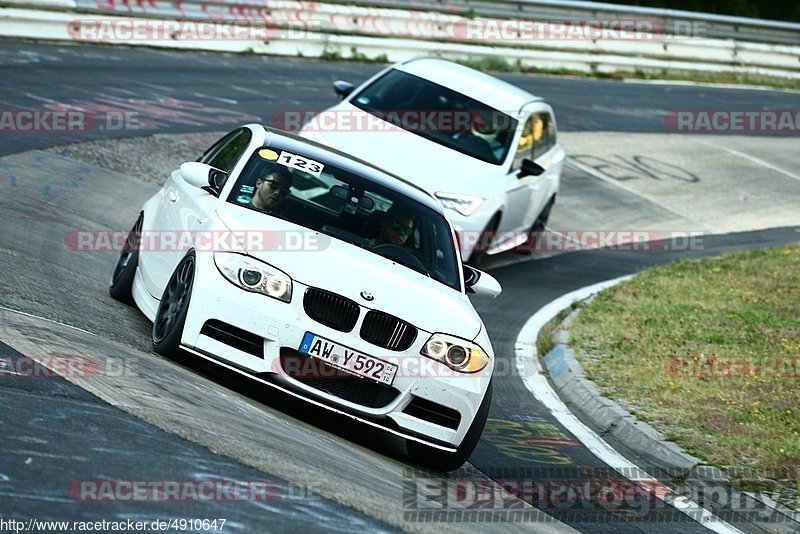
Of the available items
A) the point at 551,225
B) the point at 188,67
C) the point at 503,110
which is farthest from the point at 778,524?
the point at 188,67

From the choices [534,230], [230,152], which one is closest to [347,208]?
[230,152]

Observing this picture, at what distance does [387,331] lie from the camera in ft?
23.7

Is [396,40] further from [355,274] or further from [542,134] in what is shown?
[355,274]

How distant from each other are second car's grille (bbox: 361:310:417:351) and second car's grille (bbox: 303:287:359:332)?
0.09 metres

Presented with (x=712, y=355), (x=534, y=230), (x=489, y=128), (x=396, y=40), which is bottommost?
(x=712, y=355)

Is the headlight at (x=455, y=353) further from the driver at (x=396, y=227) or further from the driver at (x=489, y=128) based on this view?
the driver at (x=489, y=128)

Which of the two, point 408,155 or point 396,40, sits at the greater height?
point 396,40

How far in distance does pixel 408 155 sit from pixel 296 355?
6.21 meters

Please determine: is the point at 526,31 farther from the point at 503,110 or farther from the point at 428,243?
the point at 428,243

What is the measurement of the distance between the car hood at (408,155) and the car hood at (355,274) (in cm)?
474

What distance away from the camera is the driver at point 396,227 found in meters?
8.30

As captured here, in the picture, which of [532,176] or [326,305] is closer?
[326,305]

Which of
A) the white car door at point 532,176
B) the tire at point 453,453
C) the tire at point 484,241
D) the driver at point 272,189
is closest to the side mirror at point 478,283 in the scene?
the tire at point 453,453

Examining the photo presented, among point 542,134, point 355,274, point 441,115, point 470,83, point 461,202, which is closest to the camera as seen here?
point 355,274
